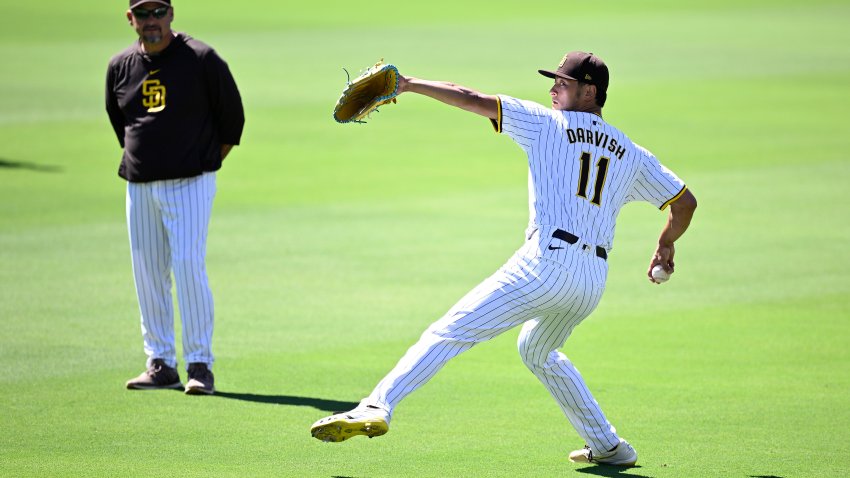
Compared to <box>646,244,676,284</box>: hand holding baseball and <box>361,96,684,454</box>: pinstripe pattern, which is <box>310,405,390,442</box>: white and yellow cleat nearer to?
<box>361,96,684,454</box>: pinstripe pattern

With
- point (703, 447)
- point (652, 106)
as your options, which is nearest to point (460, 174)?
point (652, 106)

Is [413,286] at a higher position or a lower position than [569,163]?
lower

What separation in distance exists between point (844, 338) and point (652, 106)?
40.5 feet

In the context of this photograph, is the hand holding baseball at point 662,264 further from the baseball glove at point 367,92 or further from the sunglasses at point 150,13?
the sunglasses at point 150,13

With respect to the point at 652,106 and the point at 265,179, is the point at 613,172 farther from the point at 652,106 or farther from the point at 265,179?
the point at 652,106

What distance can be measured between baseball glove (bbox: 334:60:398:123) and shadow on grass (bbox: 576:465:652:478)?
77.8 inches

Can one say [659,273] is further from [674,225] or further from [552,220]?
[552,220]

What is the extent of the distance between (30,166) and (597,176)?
36.4ft

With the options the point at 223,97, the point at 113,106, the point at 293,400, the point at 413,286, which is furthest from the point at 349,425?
the point at 413,286

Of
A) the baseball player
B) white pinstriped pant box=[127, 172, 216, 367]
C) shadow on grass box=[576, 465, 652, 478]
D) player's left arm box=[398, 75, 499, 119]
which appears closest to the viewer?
player's left arm box=[398, 75, 499, 119]

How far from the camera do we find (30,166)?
50.2ft

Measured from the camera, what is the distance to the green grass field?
6387 millimetres

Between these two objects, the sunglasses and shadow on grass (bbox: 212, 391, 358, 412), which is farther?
the sunglasses

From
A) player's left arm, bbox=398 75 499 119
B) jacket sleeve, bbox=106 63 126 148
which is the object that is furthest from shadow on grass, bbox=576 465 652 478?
jacket sleeve, bbox=106 63 126 148
